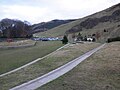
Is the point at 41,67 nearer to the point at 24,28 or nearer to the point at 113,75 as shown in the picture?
the point at 113,75

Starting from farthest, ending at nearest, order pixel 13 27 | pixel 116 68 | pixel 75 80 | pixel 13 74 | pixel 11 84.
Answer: pixel 13 27
pixel 116 68
pixel 13 74
pixel 75 80
pixel 11 84

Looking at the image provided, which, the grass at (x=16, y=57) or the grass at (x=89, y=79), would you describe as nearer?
the grass at (x=89, y=79)

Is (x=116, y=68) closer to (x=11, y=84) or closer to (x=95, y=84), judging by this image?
(x=95, y=84)

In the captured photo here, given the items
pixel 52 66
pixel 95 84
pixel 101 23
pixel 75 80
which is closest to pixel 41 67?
pixel 52 66

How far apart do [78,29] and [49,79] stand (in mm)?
175275

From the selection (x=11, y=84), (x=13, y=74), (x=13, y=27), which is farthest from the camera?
(x=13, y=27)

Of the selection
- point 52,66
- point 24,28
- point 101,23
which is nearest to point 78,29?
point 101,23

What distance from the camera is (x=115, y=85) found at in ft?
49.6

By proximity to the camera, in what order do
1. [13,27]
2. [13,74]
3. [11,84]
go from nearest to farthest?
1. [11,84]
2. [13,74]
3. [13,27]

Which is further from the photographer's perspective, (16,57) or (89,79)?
(16,57)

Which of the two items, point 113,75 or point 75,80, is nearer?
point 75,80

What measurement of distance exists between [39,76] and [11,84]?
2666 millimetres

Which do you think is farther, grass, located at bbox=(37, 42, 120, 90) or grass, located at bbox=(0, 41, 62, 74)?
grass, located at bbox=(0, 41, 62, 74)

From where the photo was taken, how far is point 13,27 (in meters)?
106
